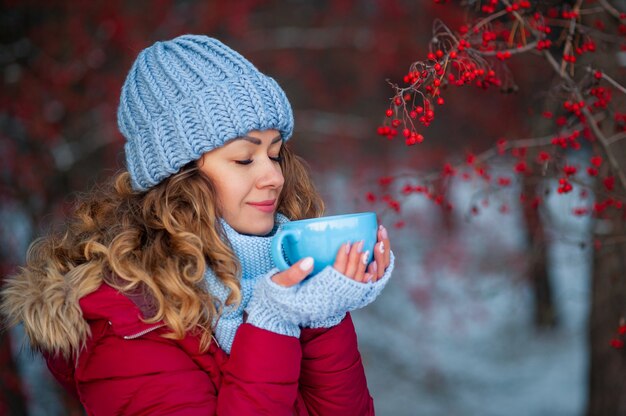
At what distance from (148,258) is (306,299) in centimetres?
47

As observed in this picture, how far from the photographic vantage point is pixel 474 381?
5.71 m

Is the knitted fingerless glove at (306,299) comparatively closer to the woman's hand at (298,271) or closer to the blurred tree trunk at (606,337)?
the woman's hand at (298,271)

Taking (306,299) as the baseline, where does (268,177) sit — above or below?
above

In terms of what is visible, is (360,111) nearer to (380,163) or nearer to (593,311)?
(380,163)

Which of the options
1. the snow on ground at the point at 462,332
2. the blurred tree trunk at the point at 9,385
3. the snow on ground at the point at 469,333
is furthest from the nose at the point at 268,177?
the snow on ground at the point at 469,333

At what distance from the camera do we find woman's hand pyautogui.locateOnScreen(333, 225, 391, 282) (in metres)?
1.65

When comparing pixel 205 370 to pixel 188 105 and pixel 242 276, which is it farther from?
pixel 188 105

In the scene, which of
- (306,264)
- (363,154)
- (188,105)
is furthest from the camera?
(363,154)

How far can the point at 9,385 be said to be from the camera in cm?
391

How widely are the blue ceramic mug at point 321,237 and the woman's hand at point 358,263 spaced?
0.08ft

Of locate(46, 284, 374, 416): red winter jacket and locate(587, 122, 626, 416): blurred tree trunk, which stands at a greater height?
locate(46, 284, 374, 416): red winter jacket

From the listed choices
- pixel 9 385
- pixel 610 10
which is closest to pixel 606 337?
pixel 610 10

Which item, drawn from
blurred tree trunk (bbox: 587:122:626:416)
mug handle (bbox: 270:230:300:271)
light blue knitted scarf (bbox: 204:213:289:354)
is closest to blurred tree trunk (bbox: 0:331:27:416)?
light blue knitted scarf (bbox: 204:213:289:354)

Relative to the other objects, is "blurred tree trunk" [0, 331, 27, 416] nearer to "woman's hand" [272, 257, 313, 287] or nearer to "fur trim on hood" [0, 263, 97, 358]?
"fur trim on hood" [0, 263, 97, 358]
